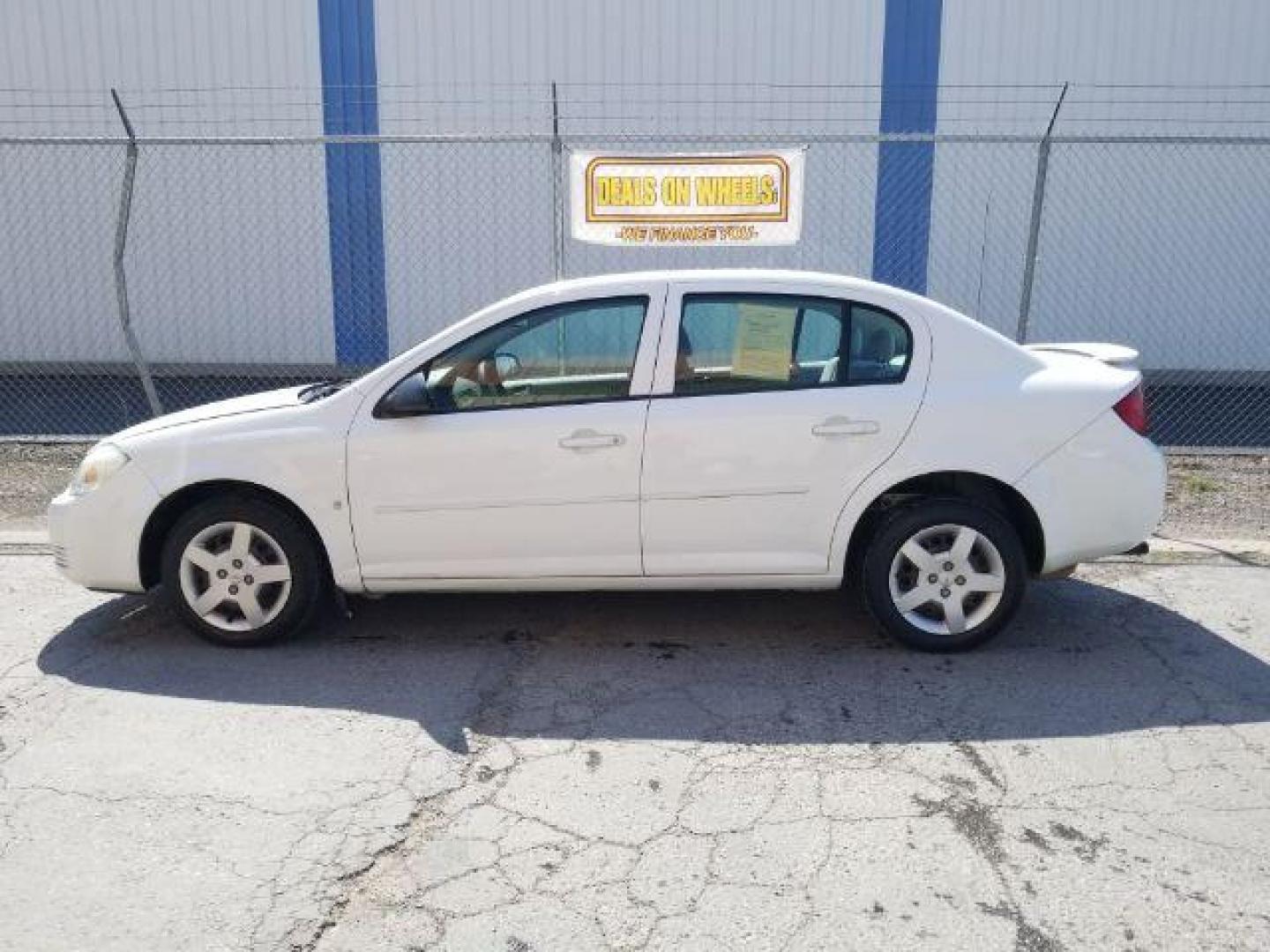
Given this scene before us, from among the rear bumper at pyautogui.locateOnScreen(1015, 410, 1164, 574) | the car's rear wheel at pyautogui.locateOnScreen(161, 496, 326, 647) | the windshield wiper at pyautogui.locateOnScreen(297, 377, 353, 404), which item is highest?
the windshield wiper at pyautogui.locateOnScreen(297, 377, 353, 404)

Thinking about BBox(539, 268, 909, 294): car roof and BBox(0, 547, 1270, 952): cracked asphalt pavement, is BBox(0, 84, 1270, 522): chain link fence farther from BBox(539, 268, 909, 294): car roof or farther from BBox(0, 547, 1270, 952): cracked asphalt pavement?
BBox(0, 547, 1270, 952): cracked asphalt pavement

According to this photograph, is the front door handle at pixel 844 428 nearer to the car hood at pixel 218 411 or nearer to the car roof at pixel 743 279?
the car roof at pixel 743 279

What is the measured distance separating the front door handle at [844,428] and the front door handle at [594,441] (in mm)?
806

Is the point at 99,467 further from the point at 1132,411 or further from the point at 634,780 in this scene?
the point at 1132,411

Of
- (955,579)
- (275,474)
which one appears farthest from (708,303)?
(275,474)

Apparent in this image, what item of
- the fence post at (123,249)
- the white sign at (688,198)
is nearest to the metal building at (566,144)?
the white sign at (688,198)

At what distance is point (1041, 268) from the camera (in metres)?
12.2

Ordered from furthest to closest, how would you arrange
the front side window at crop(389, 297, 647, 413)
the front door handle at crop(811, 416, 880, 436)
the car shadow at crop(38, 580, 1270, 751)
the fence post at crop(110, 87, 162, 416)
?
the fence post at crop(110, 87, 162, 416) < the front side window at crop(389, 297, 647, 413) < the front door handle at crop(811, 416, 880, 436) < the car shadow at crop(38, 580, 1270, 751)

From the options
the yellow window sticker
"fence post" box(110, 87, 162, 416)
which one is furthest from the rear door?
"fence post" box(110, 87, 162, 416)

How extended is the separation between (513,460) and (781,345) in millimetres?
1217

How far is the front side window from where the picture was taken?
483 cm

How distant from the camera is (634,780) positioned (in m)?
3.83

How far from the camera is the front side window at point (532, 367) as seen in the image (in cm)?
483

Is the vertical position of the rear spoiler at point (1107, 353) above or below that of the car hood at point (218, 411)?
above
